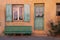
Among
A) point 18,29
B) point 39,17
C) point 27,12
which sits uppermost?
point 27,12

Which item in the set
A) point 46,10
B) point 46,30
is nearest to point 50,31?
point 46,30

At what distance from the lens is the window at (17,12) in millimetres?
19156

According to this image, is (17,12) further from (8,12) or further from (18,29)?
(18,29)

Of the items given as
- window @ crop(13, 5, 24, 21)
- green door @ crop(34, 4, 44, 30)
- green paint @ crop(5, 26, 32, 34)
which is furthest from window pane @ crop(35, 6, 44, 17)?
green paint @ crop(5, 26, 32, 34)

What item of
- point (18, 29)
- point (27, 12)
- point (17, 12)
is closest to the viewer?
point (18, 29)

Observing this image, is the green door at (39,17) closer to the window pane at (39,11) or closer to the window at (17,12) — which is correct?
the window pane at (39,11)

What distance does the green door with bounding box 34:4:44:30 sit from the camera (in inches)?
764

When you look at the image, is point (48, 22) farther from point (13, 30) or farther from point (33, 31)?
point (13, 30)

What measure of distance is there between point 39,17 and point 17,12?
182cm

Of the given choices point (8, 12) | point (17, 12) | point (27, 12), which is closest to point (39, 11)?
point (27, 12)

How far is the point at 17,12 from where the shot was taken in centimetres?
1958

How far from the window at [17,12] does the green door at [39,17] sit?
70 cm

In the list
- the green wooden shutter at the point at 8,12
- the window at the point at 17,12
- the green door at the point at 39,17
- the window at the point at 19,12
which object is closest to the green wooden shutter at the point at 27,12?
the window at the point at 17,12

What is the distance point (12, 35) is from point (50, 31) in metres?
2.97
